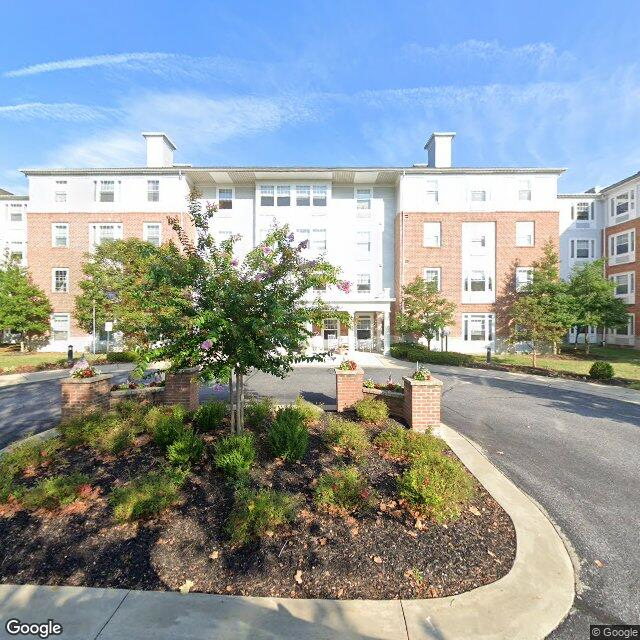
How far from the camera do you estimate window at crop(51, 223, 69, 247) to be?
83.8 ft

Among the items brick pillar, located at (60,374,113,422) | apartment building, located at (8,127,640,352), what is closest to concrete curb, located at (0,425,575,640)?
brick pillar, located at (60,374,113,422)

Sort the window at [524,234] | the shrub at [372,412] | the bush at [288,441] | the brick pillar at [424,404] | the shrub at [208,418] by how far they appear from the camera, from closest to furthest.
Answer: the bush at [288,441]
the shrub at [208,418]
the brick pillar at [424,404]
the shrub at [372,412]
the window at [524,234]

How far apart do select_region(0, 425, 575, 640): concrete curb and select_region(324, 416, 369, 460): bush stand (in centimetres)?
264

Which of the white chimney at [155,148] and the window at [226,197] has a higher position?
Answer: the white chimney at [155,148]

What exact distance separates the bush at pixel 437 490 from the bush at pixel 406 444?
0.61 m

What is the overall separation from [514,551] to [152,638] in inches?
143

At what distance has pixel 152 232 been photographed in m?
25.7

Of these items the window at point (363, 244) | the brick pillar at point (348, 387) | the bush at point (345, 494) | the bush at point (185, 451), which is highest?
the window at point (363, 244)

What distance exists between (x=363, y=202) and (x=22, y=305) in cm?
2676

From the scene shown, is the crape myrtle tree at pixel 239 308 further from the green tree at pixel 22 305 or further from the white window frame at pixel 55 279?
the white window frame at pixel 55 279

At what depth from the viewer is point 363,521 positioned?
3.99 metres

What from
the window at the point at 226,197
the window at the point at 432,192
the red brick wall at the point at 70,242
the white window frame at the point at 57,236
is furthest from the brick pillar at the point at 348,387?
the white window frame at the point at 57,236

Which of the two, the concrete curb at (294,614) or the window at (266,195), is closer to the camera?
the concrete curb at (294,614)

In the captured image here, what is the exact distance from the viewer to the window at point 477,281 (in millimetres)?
25688
